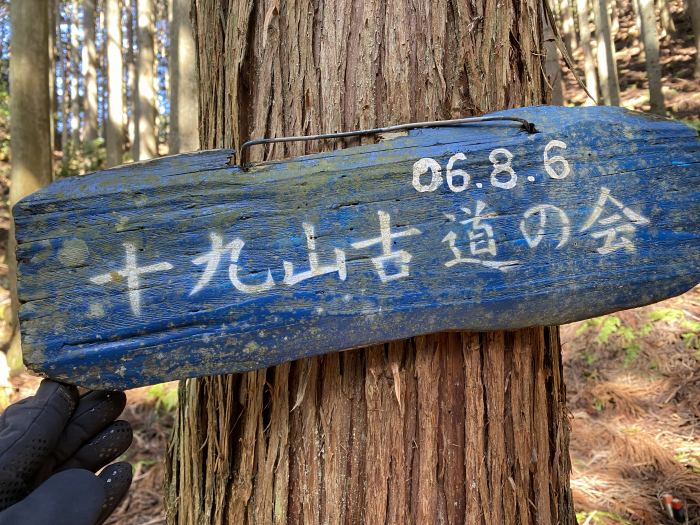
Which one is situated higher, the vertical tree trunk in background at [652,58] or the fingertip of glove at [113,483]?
the vertical tree trunk in background at [652,58]

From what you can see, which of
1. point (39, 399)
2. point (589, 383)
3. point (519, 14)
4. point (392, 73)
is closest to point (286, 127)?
point (392, 73)

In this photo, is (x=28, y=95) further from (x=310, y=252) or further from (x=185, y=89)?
(x=310, y=252)

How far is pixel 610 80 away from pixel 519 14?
452 inches

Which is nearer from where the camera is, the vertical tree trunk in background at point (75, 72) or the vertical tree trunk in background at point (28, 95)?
the vertical tree trunk in background at point (28, 95)

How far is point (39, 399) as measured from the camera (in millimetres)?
1051

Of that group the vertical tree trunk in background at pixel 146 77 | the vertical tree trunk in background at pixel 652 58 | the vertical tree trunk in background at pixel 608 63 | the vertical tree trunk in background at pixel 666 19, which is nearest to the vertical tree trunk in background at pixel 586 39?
the vertical tree trunk in background at pixel 608 63

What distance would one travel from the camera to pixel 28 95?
500 cm

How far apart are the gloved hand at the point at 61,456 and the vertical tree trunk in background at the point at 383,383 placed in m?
0.23

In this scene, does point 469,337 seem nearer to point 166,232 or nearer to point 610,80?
point 166,232

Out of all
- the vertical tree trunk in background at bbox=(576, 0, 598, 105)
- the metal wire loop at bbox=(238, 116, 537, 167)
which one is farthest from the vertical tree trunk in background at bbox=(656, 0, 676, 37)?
the metal wire loop at bbox=(238, 116, 537, 167)

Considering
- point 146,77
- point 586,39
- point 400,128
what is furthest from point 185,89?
point 586,39

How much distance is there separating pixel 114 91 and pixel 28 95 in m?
5.88

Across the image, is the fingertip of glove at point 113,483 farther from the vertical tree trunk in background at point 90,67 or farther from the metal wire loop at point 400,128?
the vertical tree trunk in background at point 90,67

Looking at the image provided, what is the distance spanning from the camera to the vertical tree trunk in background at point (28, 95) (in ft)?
16.2
